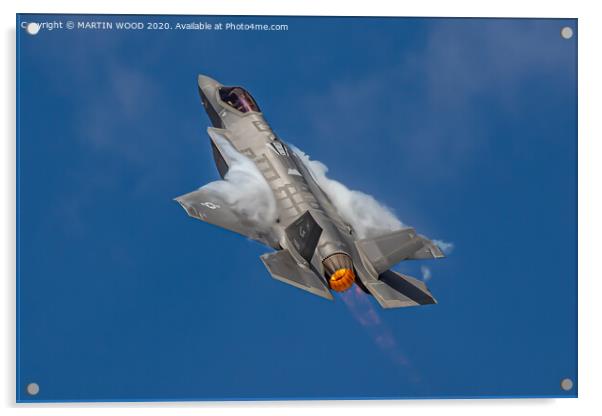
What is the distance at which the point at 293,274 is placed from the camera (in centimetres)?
2228

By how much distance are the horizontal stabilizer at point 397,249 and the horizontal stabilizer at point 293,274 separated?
1.44 m

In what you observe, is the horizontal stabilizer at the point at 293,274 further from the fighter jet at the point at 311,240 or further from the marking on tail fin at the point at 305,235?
the marking on tail fin at the point at 305,235

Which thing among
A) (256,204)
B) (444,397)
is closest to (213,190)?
(256,204)

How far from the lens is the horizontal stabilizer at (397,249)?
22.6 meters

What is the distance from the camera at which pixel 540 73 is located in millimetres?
22438

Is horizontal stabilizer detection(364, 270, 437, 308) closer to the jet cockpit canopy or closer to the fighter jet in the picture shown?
the fighter jet

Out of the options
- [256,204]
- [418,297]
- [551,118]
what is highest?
[551,118]

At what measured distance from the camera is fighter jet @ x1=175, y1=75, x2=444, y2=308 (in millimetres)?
22297

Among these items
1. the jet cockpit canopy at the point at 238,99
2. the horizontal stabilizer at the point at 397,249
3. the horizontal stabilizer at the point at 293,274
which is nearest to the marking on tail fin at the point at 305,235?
the horizontal stabilizer at the point at 293,274

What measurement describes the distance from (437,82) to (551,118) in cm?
273

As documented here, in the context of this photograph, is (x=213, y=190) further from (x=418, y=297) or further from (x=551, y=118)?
(x=551, y=118)

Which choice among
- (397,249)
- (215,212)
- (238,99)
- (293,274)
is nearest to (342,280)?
(293,274)

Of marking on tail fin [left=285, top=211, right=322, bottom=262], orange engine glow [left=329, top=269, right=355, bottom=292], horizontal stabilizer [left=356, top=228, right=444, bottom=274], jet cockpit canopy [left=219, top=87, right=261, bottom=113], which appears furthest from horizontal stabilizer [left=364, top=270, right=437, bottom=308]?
jet cockpit canopy [left=219, top=87, right=261, bottom=113]

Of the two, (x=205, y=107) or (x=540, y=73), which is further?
(x=205, y=107)
